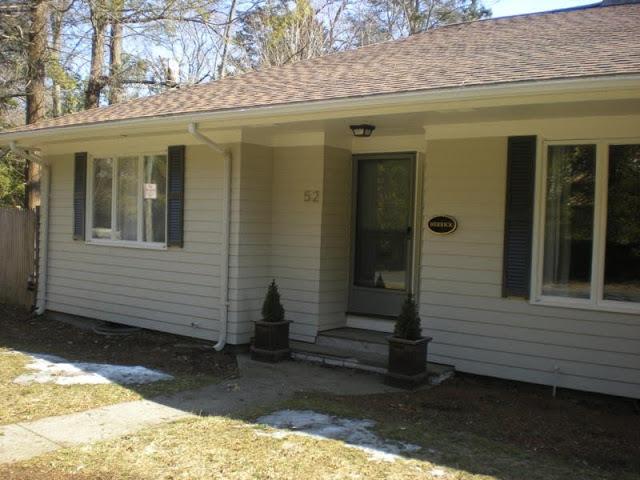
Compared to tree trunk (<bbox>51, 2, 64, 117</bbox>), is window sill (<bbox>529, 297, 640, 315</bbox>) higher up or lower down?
lower down

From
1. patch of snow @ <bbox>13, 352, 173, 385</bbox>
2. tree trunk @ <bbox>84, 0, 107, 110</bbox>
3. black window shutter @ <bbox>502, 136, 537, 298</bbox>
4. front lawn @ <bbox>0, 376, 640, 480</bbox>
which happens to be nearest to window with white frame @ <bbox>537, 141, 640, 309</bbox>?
black window shutter @ <bbox>502, 136, 537, 298</bbox>

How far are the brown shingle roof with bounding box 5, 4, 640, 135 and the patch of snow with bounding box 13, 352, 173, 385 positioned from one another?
2774 mm

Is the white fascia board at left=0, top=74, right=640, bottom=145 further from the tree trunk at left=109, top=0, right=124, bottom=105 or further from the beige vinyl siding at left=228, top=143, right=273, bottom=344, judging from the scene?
the tree trunk at left=109, top=0, right=124, bottom=105

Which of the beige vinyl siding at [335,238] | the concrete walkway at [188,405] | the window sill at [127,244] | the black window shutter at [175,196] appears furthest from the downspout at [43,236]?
the beige vinyl siding at [335,238]

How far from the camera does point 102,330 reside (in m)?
8.65

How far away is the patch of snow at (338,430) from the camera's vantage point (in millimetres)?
4316

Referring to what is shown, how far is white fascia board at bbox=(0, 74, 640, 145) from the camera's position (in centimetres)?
442

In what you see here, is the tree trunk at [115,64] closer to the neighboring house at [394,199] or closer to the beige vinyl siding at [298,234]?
the neighboring house at [394,199]

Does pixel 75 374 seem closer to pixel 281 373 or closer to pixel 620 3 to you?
pixel 281 373

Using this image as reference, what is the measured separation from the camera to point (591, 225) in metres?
5.77

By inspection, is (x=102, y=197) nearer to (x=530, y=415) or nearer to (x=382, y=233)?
(x=382, y=233)

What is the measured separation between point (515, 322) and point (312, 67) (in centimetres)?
422

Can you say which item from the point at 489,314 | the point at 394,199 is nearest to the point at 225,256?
the point at 394,199

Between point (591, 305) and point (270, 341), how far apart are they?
10.7ft
